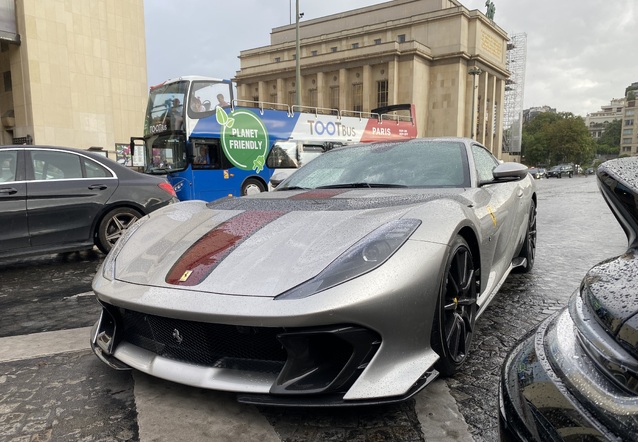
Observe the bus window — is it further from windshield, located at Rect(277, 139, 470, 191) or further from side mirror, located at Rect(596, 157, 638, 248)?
side mirror, located at Rect(596, 157, 638, 248)

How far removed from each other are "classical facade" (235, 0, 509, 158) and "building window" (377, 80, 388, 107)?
106mm

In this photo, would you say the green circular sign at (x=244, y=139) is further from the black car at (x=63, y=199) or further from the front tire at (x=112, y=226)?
the front tire at (x=112, y=226)

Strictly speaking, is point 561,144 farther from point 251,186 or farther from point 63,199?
point 63,199

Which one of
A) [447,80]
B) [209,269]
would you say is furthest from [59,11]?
[447,80]

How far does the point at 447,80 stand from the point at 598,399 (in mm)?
54716

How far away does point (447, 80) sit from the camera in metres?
51.6

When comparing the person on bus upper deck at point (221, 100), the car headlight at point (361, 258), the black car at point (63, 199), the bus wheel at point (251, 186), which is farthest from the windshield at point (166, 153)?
the car headlight at point (361, 258)

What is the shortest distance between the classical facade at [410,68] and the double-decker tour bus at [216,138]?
35173mm

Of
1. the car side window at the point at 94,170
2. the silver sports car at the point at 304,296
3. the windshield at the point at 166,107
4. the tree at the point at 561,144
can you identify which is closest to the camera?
the silver sports car at the point at 304,296

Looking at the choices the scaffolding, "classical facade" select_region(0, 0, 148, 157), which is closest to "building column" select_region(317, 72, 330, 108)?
"classical facade" select_region(0, 0, 148, 157)

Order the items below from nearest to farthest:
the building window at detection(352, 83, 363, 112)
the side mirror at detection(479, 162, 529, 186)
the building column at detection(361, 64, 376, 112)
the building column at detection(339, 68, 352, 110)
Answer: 1. the side mirror at detection(479, 162, 529, 186)
2. the building column at detection(361, 64, 376, 112)
3. the building column at detection(339, 68, 352, 110)
4. the building window at detection(352, 83, 363, 112)

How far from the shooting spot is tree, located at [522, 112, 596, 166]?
232ft

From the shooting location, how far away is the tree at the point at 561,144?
7056 cm

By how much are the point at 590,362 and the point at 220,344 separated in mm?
1355
